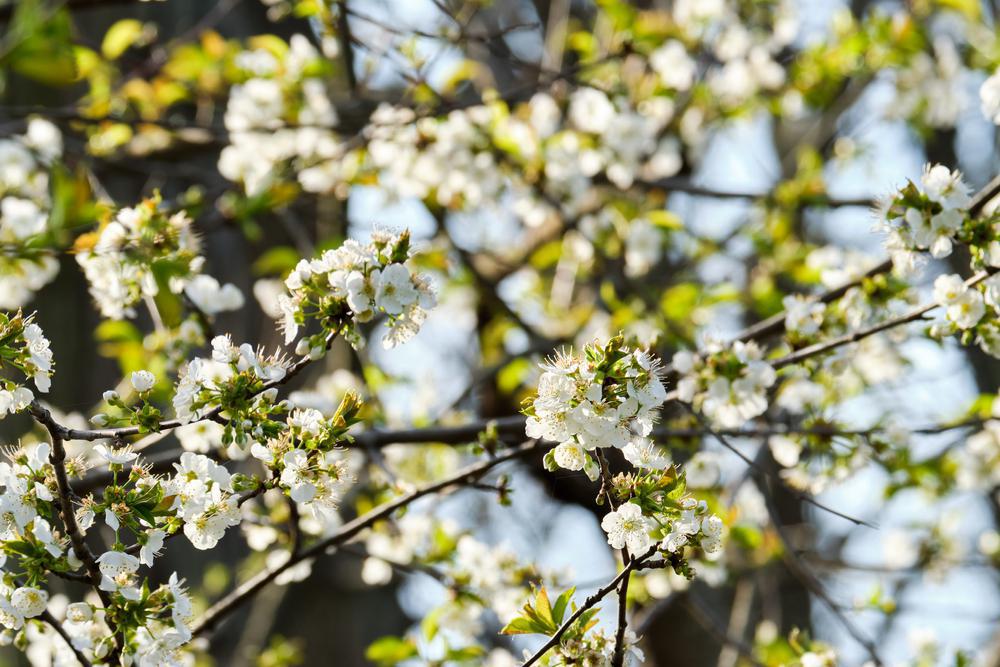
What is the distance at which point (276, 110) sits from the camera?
324 cm

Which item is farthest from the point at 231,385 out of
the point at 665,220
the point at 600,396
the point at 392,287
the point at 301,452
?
the point at 665,220

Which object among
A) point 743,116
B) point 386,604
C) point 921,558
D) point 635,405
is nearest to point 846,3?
point 743,116

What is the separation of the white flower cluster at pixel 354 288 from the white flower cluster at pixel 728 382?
652 millimetres

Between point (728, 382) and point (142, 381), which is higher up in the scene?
point (728, 382)

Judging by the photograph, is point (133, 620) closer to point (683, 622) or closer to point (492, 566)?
point (492, 566)

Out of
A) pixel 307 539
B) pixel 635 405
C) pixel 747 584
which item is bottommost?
pixel 307 539

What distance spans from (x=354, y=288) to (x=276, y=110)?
209 cm

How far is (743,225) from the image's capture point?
3.79 meters

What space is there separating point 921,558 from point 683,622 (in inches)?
35.0

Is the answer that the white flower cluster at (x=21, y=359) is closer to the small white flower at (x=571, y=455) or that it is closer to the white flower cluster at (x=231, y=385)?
the white flower cluster at (x=231, y=385)

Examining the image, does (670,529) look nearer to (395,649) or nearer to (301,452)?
(301,452)

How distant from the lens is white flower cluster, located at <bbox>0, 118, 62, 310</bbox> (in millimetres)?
2189

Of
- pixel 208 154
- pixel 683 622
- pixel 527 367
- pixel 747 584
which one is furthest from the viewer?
pixel 208 154

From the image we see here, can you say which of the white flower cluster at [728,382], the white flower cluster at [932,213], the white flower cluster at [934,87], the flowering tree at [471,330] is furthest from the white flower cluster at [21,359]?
the white flower cluster at [934,87]
